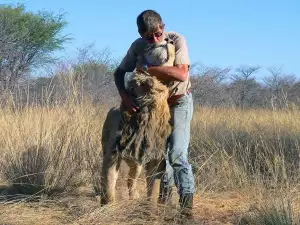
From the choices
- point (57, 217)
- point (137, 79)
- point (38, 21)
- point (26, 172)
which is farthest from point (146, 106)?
point (38, 21)

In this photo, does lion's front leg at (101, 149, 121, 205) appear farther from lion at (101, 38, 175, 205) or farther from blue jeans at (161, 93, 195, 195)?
blue jeans at (161, 93, 195, 195)

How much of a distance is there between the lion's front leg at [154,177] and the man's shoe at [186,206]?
10.9 inches

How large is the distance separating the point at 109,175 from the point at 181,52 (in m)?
1.23

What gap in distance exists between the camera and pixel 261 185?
5129 mm

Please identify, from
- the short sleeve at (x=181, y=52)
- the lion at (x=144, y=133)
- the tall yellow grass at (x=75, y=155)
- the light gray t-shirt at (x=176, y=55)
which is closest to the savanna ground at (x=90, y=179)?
the tall yellow grass at (x=75, y=155)

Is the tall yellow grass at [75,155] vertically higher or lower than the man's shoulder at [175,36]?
lower

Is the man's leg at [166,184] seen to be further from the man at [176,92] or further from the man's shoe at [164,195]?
the man at [176,92]

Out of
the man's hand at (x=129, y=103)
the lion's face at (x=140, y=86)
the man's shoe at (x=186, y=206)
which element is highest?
the lion's face at (x=140, y=86)

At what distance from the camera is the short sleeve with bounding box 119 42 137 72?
4.93 m

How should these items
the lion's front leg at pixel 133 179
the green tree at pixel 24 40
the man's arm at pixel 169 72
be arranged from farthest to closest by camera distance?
the green tree at pixel 24 40, the lion's front leg at pixel 133 179, the man's arm at pixel 169 72

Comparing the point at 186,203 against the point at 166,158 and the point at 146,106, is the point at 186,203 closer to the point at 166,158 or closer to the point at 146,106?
the point at 166,158

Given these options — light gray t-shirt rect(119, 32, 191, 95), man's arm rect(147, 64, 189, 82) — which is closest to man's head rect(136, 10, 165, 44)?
light gray t-shirt rect(119, 32, 191, 95)

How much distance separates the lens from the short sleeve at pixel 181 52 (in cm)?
461

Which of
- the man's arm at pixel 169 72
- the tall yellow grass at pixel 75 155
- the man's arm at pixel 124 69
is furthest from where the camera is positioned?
the tall yellow grass at pixel 75 155
